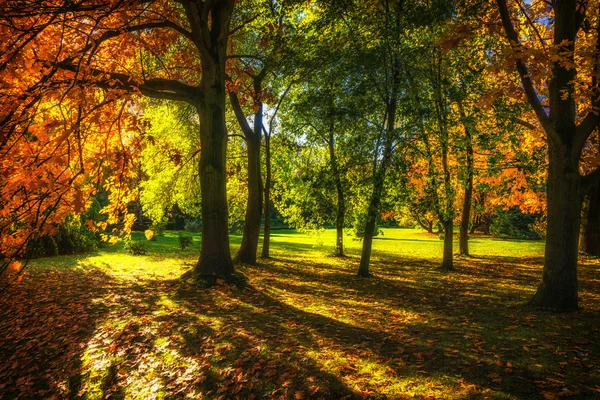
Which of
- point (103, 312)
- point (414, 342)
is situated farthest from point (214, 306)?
point (414, 342)

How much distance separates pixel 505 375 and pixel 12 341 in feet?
26.5

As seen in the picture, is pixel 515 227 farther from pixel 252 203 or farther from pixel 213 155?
pixel 213 155

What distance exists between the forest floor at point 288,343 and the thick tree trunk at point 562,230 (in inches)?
20.9

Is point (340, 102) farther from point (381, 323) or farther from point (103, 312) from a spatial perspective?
point (103, 312)

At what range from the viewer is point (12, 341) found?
6.79 m

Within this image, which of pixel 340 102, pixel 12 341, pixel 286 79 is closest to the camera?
pixel 12 341

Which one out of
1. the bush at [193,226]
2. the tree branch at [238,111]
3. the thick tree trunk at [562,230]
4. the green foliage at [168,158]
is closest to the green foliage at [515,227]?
the bush at [193,226]

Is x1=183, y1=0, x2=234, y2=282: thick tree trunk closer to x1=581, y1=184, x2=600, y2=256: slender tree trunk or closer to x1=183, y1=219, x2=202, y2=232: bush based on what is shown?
x1=581, y1=184, x2=600, y2=256: slender tree trunk

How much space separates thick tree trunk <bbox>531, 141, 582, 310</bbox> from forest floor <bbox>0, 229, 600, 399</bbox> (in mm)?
531

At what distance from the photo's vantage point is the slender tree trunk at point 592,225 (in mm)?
18172

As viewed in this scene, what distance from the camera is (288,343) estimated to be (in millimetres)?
5906

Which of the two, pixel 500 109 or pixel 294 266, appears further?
pixel 294 266

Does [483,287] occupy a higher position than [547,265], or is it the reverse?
[547,265]

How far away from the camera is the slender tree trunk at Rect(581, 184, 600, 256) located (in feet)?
59.6
